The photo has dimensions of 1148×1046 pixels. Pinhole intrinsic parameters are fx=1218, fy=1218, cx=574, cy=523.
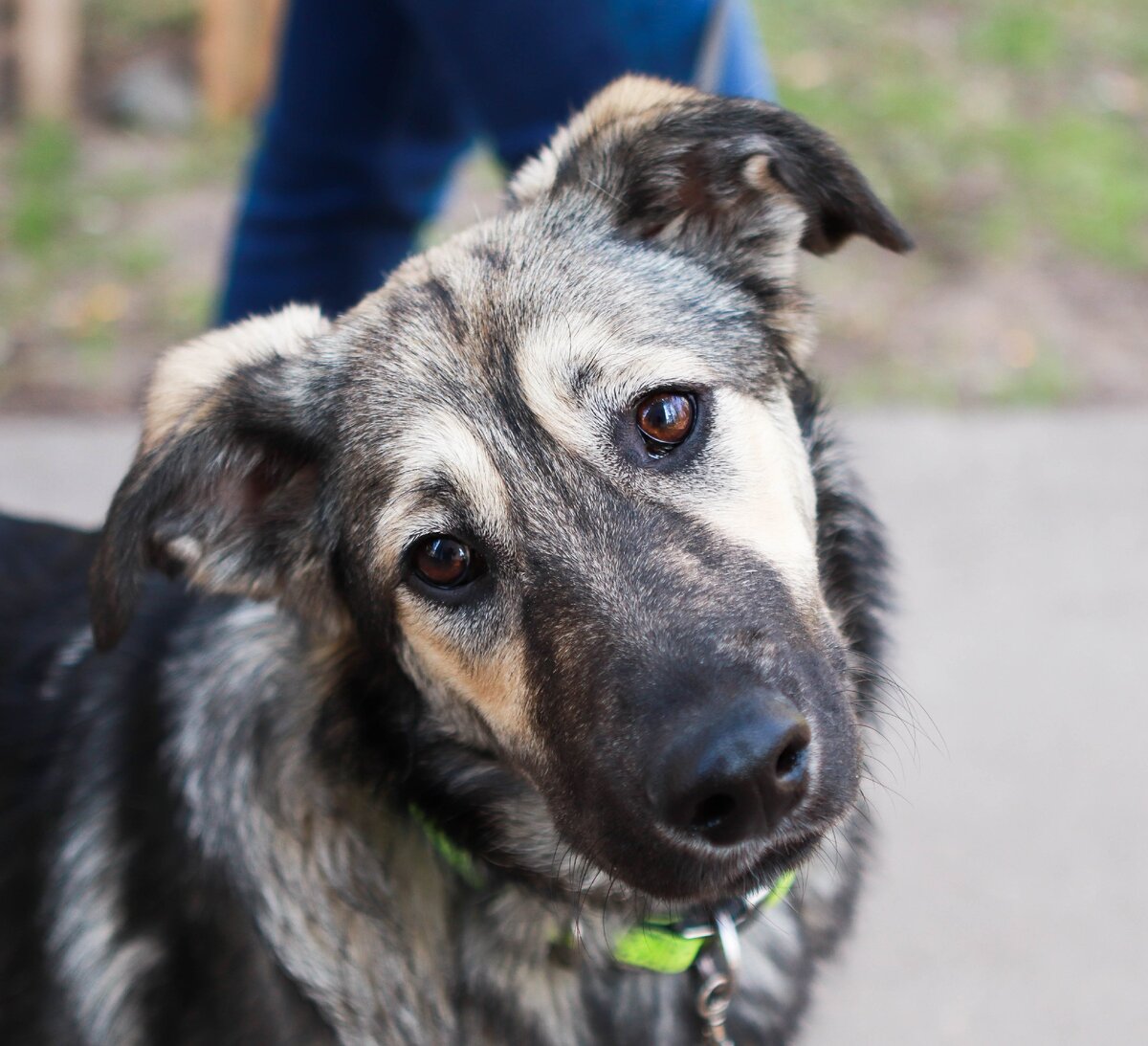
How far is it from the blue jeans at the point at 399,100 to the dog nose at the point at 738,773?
1687 mm

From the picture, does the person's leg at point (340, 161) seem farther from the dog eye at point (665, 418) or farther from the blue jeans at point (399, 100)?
the dog eye at point (665, 418)

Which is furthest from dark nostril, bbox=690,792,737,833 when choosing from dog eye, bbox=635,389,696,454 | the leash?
dog eye, bbox=635,389,696,454

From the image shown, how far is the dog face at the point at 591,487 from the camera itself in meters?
1.78

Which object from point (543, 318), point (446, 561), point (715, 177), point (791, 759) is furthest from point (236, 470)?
Result: point (791, 759)

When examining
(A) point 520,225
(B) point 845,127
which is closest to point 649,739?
(A) point 520,225

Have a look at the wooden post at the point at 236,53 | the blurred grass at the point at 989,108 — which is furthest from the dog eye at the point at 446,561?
the wooden post at the point at 236,53

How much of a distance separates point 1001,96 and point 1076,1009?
464 cm

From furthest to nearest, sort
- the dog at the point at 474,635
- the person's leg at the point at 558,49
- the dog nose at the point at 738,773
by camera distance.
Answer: the person's leg at the point at 558,49 → the dog at the point at 474,635 → the dog nose at the point at 738,773

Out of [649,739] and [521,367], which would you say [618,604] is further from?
[521,367]

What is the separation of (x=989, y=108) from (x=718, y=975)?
201 inches

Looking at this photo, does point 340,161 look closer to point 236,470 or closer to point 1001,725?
point 236,470

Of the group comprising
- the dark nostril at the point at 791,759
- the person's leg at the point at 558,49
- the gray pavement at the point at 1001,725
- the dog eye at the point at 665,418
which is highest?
the person's leg at the point at 558,49

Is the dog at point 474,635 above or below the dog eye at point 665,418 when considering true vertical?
below

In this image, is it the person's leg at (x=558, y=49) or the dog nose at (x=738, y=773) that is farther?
the person's leg at (x=558, y=49)
